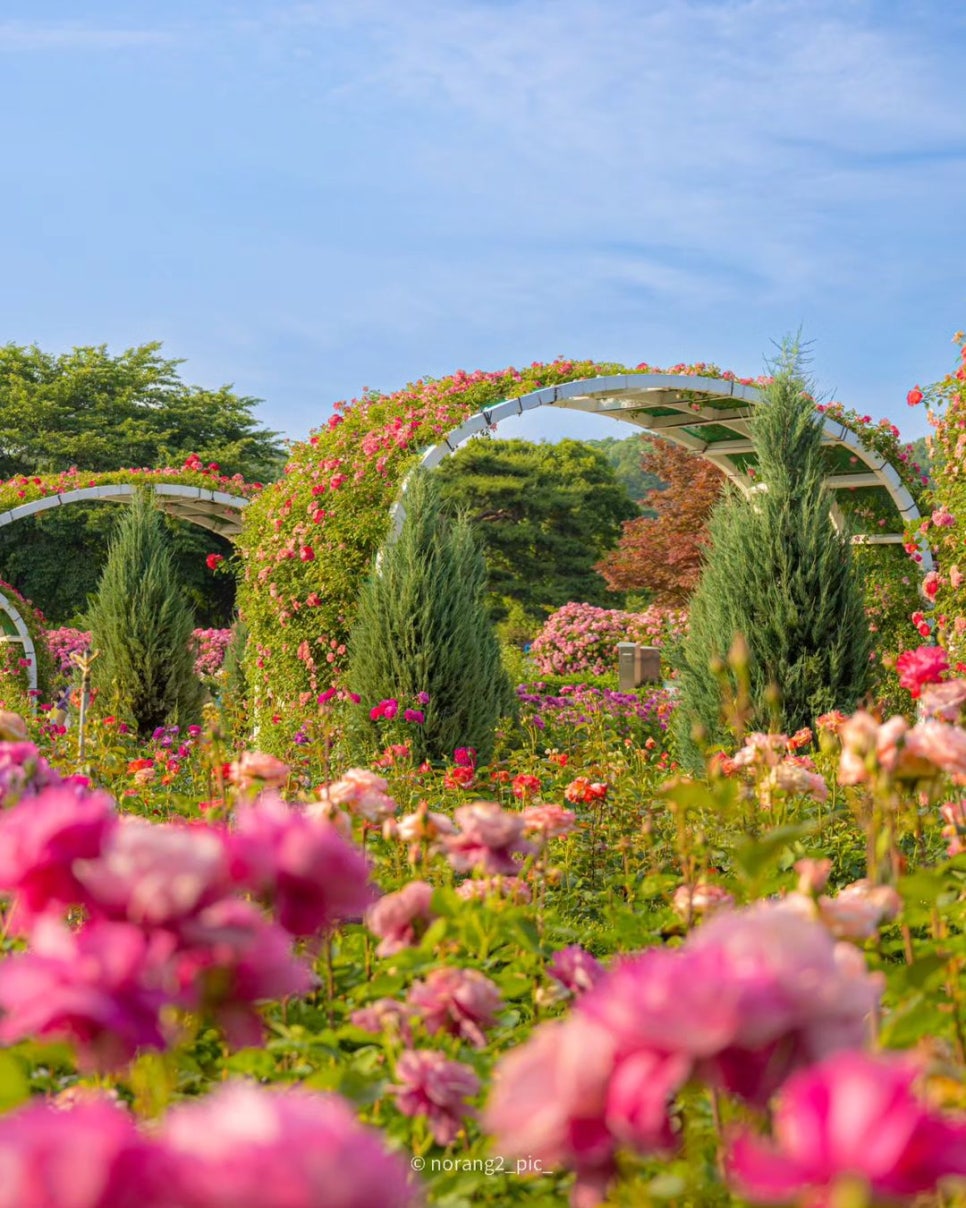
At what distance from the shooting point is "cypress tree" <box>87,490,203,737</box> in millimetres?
11023

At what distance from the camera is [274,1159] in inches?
24.8

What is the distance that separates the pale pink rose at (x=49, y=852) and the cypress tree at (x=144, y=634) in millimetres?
10118

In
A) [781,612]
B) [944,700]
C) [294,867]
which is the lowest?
[294,867]

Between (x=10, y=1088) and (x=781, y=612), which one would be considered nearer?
(x=10, y=1088)

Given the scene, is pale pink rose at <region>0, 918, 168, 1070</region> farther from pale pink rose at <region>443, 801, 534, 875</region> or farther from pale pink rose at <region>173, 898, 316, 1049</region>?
pale pink rose at <region>443, 801, 534, 875</region>

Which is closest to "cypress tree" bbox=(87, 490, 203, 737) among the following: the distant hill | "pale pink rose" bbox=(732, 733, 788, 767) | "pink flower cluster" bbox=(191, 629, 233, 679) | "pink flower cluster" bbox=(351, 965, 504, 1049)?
"pink flower cluster" bbox=(191, 629, 233, 679)

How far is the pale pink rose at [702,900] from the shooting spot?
6.64ft

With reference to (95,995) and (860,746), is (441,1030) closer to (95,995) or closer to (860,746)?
(860,746)

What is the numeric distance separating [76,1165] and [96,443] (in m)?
28.2

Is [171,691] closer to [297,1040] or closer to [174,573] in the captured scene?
[174,573]

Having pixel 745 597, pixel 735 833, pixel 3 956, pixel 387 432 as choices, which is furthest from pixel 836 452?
pixel 3 956

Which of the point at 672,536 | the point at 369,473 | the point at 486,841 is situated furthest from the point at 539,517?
the point at 486,841

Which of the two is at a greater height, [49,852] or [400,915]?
[49,852]

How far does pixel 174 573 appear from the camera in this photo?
1240cm
